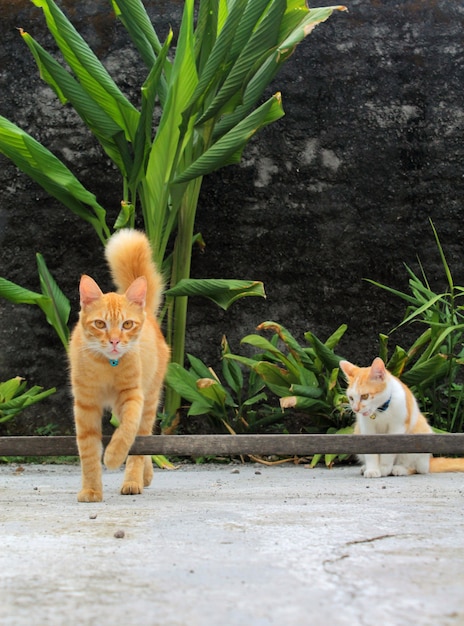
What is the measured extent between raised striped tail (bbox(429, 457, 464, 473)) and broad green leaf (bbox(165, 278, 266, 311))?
1.03 meters

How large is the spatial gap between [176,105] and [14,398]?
170 cm

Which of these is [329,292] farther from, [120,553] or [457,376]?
[120,553]

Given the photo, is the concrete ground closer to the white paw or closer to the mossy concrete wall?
the white paw

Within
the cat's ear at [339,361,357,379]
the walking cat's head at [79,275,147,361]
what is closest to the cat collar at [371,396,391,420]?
the cat's ear at [339,361,357,379]

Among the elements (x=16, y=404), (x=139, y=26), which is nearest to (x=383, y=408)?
(x=16, y=404)

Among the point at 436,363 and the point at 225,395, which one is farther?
the point at 225,395

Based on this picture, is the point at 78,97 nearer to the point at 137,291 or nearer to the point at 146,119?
the point at 146,119

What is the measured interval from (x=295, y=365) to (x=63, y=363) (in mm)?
1389

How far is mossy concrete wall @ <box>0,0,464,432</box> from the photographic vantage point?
427 cm

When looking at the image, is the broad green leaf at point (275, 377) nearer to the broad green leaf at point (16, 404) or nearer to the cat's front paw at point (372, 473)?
the cat's front paw at point (372, 473)

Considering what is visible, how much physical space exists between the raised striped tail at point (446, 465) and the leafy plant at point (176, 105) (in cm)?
109

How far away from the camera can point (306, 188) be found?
436 cm

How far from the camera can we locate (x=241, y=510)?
192cm

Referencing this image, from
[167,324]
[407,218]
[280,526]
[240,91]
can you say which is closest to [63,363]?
[167,324]
